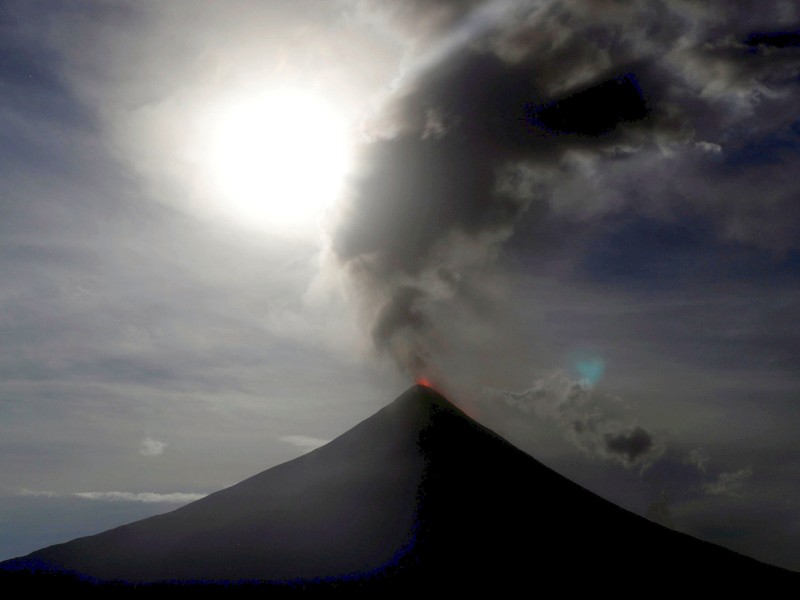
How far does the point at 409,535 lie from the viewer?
42.2m

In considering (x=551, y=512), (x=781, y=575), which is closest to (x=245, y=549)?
(x=551, y=512)

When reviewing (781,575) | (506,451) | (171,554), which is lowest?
(781,575)

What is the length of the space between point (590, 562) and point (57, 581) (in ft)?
114

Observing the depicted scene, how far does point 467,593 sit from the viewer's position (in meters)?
37.4

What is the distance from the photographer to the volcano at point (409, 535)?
3981 centimetres

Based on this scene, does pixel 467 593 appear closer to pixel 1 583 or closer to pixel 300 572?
pixel 300 572

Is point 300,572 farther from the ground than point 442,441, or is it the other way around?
point 442,441

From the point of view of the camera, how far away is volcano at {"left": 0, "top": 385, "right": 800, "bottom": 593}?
39812 mm

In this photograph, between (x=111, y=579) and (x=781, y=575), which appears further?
(x=781, y=575)

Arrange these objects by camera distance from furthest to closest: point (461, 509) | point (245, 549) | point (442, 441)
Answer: point (442, 441), point (461, 509), point (245, 549)

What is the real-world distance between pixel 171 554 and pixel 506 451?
28383mm

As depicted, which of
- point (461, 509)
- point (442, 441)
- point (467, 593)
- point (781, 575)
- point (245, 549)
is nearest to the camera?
point (467, 593)

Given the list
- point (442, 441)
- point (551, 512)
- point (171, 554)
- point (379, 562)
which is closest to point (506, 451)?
point (442, 441)

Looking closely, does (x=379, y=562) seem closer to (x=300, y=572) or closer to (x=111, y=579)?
(x=300, y=572)
